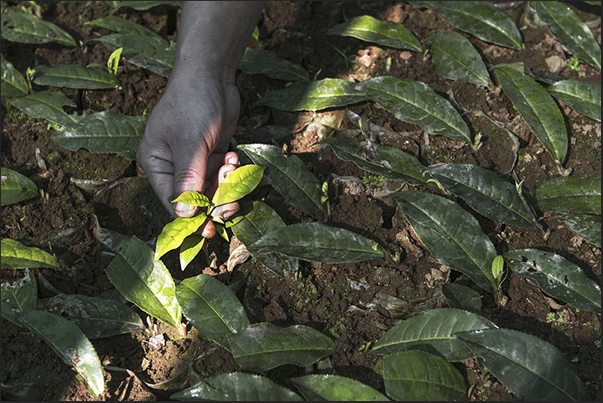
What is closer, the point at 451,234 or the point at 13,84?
the point at 451,234

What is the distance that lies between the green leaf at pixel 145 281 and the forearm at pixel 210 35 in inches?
27.6

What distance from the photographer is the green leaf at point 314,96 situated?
248cm

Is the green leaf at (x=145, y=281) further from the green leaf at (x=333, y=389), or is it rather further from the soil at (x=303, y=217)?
the green leaf at (x=333, y=389)

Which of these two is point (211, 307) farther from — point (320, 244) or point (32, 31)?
point (32, 31)

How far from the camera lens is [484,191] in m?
2.10

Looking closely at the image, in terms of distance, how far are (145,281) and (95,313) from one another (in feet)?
0.62

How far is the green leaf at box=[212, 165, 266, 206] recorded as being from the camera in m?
1.99

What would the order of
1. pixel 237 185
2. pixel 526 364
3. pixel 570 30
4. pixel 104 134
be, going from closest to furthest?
pixel 526 364 → pixel 237 185 → pixel 104 134 → pixel 570 30

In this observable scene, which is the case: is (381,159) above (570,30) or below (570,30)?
below

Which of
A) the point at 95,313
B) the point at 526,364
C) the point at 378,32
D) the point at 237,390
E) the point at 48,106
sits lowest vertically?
the point at 95,313

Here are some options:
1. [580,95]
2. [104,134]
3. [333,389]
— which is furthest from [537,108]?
[104,134]

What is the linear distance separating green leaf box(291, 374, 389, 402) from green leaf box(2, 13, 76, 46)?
1994 millimetres

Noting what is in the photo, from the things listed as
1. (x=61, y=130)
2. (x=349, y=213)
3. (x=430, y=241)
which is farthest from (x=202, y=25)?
(x=430, y=241)

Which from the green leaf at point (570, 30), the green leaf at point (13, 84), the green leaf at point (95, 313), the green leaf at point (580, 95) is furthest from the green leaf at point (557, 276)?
the green leaf at point (13, 84)
